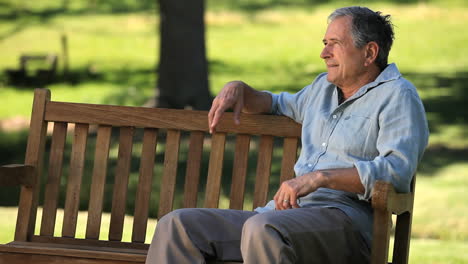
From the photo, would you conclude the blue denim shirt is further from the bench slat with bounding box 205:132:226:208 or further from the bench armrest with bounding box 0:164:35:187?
the bench armrest with bounding box 0:164:35:187

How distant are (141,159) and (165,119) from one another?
0.23 metres

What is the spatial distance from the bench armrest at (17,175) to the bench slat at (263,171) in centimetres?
105

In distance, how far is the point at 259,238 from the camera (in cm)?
339

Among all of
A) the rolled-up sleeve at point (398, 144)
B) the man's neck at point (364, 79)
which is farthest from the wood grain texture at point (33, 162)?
the rolled-up sleeve at point (398, 144)

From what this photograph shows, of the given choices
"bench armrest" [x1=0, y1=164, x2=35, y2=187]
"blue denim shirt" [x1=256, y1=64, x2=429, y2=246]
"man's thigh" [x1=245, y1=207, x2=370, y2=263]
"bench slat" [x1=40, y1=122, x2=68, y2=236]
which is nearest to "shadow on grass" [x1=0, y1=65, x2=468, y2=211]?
"bench slat" [x1=40, y1=122, x2=68, y2=236]

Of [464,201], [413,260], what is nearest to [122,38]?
[464,201]

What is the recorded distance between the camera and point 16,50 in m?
15.0

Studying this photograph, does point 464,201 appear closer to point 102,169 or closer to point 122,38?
point 102,169

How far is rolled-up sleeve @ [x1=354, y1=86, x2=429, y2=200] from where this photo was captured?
353cm

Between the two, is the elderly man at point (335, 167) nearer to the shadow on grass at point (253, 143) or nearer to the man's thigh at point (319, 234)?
the man's thigh at point (319, 234)

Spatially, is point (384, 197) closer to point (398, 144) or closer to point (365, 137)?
point (398, 144)

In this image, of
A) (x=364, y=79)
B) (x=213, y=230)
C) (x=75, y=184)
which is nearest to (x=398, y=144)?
(x=364, y=79)

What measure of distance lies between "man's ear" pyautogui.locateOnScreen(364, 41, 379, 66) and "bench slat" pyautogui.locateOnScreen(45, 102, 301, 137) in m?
0.52

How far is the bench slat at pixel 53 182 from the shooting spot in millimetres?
4418
